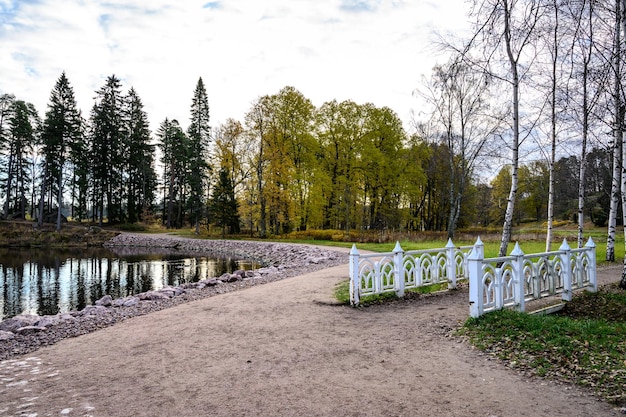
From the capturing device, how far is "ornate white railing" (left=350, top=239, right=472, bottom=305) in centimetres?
790

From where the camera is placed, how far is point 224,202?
34.9m

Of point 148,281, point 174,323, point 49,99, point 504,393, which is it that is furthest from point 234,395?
point 49,99

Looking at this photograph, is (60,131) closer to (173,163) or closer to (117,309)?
(173,163)

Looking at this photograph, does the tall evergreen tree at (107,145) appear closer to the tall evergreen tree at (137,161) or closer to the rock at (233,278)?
the tall evergreen tree at (137,161)

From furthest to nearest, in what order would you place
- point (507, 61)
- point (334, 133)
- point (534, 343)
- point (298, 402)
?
1. point (334, 133)
2. point (507, 61)
3. point (534, 343)
4. point (298, 402)

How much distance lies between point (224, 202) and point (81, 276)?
18209 mm

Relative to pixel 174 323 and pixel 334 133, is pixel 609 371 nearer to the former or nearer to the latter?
pixel 174 323

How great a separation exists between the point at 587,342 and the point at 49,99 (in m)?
48.6

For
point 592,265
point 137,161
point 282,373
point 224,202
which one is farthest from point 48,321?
point 137,161

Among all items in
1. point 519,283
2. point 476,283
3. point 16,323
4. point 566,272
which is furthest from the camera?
point 16,323

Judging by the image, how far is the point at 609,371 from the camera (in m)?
4.10

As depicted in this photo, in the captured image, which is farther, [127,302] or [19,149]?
[19,149]

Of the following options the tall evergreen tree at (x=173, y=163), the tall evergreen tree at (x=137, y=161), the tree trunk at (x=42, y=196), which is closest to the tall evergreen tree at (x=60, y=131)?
the tree trunk at (x=42, y=196)

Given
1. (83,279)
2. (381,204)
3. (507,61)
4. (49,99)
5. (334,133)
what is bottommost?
(83,279)
